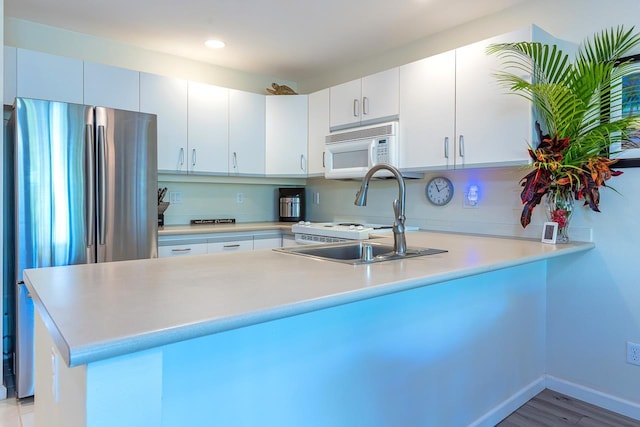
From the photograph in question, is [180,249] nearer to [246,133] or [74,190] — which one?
[74,190]

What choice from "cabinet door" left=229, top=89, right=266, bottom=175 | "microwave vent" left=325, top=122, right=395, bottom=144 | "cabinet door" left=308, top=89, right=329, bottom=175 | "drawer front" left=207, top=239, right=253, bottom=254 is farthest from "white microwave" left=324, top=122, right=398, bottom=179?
"drawer front" left=207, top=239, right=253, bottom=254

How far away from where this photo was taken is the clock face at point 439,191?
3.04 meters

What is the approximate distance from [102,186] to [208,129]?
3.81 feet

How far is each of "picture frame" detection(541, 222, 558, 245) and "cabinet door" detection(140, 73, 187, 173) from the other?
261 centimetres

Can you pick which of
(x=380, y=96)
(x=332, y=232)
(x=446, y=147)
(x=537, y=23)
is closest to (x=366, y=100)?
(x=380, y=96)

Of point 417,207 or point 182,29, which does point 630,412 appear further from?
point 182,29

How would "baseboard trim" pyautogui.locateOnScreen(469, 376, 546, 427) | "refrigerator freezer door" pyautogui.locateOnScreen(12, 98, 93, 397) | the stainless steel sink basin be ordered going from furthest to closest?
"refrigerator freezer door" pyautogui.locateOnScreen(12, 98, 93, 397) < "baseboard trim" pyautogui.locateOnScreen(469, 376, 546, 427) < the stainless steel sink basin

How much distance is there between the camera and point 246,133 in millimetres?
3697

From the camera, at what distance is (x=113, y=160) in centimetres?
259

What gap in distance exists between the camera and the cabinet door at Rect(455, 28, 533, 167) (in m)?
2.31

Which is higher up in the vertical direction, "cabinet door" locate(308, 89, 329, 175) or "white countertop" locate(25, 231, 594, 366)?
"cabinet door" locate(308, 89, 329, 175)

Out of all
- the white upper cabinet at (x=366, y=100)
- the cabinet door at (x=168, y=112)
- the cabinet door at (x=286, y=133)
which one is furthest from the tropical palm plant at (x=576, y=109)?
the cabinet door at (x=168, y=112)

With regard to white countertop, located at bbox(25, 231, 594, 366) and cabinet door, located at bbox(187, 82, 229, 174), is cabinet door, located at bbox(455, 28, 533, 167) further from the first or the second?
cabinet door, located at bbox(187, 82, 229, 174)

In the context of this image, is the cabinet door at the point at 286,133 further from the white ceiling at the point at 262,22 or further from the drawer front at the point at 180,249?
the drawer front at the point at 180,249
